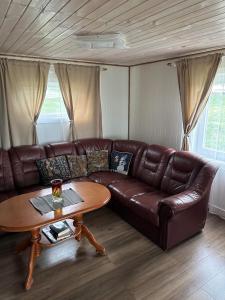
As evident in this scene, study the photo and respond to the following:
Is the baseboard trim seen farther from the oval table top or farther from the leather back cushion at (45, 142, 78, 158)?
the leather back cushion at (45, 142, 78, 158)

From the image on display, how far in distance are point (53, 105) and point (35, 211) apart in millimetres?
2136

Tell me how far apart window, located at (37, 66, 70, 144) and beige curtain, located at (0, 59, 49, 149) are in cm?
15

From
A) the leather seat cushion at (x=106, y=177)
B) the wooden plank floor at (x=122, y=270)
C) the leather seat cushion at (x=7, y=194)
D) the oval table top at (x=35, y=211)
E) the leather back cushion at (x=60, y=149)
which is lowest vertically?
the wooden plank floor at (x=122, y=270)

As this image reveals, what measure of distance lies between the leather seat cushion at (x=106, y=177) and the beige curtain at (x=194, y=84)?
1.10 m

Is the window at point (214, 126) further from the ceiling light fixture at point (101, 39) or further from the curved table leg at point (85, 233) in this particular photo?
the curved table leg at point (85, 233)

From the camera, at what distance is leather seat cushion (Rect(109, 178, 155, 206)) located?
2877 millimetres

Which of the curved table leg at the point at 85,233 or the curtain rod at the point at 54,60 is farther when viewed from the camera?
the curtain rod at the point at 54,60

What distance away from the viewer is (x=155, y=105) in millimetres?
3998

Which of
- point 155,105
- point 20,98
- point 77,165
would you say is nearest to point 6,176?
point 77,165

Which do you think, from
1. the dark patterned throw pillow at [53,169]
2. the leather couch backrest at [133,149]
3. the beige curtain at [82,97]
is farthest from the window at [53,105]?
the leather couch backrest at [133,149]

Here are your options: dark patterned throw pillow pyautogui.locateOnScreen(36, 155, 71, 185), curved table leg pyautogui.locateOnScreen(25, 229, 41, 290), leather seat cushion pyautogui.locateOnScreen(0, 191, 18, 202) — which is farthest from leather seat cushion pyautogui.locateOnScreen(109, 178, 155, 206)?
leather seat cushion pyautogui.locateOnScreen(0, 191, 18, 202)

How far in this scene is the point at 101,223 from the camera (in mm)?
3002

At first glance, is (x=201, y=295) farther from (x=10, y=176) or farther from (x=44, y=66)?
(x=44, y=66)

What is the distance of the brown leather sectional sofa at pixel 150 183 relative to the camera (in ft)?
7.89
